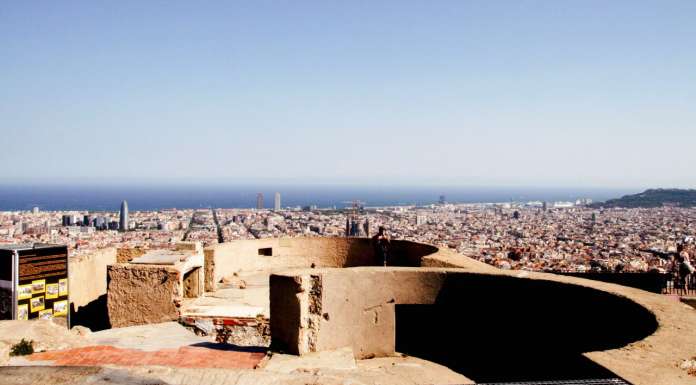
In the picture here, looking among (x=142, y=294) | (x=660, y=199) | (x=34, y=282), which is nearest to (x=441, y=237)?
(x=142, y=294)

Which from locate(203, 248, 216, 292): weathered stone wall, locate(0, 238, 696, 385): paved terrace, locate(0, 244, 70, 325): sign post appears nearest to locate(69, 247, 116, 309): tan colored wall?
locate(0, 244, 70, 325): sign post

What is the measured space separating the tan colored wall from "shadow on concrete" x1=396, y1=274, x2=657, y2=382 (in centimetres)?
639

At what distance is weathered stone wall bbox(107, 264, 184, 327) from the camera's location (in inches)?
366

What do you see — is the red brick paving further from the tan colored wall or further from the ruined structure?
the tan colored wall

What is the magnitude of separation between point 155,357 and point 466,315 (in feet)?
16.1

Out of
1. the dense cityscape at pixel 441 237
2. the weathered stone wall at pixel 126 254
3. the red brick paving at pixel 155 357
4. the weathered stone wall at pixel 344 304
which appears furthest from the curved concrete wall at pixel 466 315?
the dense cityscape at pixel 441 237

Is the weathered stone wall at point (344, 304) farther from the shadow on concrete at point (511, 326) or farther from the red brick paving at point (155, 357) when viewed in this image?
the red brick paving at point (155, 357)

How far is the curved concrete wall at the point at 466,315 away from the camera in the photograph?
7207 millimetres

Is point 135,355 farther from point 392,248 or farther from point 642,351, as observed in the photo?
point 392,248

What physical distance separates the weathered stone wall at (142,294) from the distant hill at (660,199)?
2920 inches

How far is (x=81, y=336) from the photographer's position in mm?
7484

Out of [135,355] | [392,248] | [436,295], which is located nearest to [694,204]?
[392,248]

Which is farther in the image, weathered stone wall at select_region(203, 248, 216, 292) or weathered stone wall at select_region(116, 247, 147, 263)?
weathered stone wall at select_region(116, 247, 147, 263)

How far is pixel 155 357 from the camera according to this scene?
6668 millimetres
